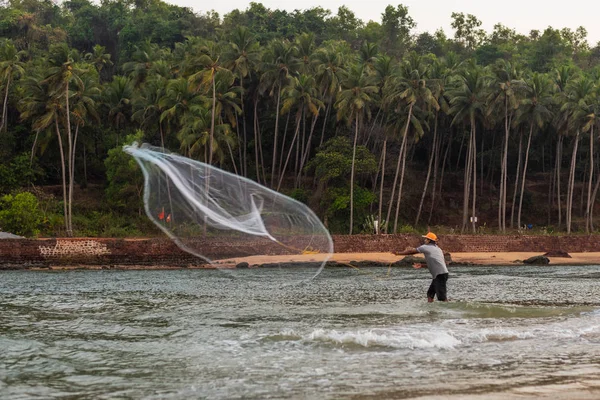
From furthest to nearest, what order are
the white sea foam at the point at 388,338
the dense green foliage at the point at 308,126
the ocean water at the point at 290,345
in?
the dense green foliage at the point at 308,126
the white sea foam at the point at 388,338
the ocean water at the point at 290,345

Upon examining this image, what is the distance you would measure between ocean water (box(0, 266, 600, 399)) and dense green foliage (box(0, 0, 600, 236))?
3136cm

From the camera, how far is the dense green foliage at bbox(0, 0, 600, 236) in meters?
57.8

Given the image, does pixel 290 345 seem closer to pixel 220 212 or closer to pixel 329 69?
pixel 220 212

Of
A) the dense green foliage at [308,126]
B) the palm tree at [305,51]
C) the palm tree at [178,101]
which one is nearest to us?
the dense green foliage at [308,126]

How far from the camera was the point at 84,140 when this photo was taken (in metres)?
65.6

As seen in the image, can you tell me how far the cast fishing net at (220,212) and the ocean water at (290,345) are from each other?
1.82m

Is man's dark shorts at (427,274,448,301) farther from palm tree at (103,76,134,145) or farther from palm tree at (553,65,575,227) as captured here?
palm tree at (103,76,134,145)

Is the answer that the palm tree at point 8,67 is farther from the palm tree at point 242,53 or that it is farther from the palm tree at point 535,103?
the palm tree at point 535,103

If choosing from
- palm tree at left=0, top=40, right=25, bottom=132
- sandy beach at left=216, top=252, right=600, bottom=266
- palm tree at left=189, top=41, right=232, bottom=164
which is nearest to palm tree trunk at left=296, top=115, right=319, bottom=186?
palm tree at left=189, top=41, right=232, bottom=164

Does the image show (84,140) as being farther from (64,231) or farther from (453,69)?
(453,69)

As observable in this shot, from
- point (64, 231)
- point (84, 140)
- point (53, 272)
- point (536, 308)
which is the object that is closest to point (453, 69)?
point (84, 140)

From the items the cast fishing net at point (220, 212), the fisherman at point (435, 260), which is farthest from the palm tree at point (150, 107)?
the cast fishing net at point (220, 212)

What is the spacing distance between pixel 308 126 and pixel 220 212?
60496 mm

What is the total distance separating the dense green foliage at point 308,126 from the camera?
190ft
